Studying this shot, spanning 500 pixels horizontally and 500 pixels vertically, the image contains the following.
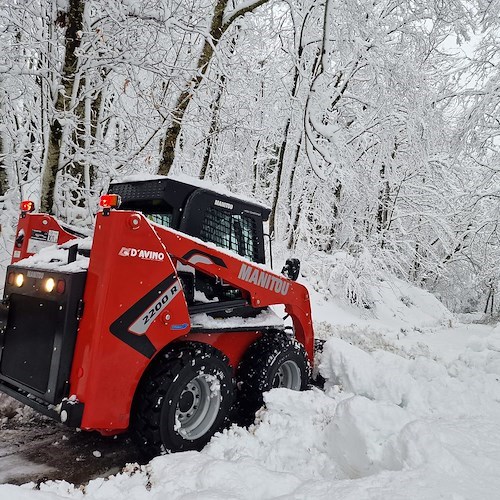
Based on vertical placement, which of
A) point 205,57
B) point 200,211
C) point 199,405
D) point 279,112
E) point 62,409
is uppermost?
point 279,112

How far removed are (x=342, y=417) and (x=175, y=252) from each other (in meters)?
1.87

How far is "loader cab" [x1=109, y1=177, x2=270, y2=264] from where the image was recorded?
440 cm

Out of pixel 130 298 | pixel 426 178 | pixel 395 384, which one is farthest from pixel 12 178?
pixel 426 178

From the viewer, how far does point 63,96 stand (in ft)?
20.0

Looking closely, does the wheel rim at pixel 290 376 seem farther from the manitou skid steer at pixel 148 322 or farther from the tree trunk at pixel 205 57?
the tree trunk at pixel 205 57

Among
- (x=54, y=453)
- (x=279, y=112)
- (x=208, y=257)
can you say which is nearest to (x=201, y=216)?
(x=208, y=257)

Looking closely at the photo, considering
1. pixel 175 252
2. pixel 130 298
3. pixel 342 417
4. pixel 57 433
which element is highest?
pixel 175 252

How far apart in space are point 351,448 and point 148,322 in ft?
5.80

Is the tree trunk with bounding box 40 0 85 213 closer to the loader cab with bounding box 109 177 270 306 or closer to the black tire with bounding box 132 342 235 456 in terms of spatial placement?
the loader cab with bounding box 109 177 270 306

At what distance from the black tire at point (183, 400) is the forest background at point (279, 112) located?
355 cm

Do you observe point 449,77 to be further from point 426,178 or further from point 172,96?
point 426,178

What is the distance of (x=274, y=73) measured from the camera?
13.9m

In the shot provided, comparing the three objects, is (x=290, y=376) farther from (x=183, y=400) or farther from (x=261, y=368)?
(x=183, y=400)

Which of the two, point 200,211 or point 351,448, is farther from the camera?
point 200,211
